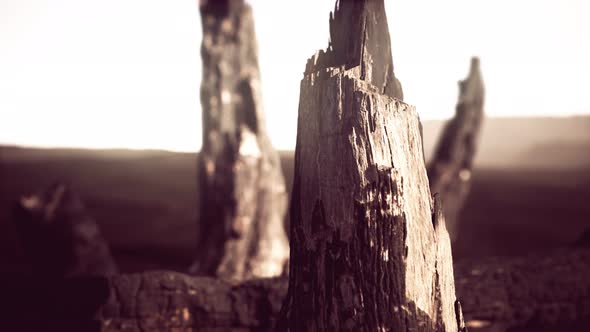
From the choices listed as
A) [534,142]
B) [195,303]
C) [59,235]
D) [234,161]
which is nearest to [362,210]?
[195,303]

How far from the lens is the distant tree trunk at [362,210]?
2061mm

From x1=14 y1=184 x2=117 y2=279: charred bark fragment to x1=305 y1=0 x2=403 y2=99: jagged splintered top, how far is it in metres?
3.90

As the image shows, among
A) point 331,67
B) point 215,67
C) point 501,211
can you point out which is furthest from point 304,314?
point 501,211

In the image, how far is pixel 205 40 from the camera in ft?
17.6

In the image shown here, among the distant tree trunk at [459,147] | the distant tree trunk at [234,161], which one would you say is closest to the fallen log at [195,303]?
the distant tree trunk at [234,161]

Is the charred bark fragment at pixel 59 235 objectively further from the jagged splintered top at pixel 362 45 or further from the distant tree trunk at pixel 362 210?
the jagged splintered top at pixel 362 45

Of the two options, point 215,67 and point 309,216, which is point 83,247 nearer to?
point 215,67

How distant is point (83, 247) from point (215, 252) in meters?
1.33

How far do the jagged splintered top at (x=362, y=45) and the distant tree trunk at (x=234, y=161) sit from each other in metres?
3.04

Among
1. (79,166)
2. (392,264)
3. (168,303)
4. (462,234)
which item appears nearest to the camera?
(392,264)

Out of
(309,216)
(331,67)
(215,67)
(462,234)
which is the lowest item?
(462,234)

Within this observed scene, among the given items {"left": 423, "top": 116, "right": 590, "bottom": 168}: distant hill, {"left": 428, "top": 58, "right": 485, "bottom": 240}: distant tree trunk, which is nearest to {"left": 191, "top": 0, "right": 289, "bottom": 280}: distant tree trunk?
{"left": 428, "top": 58, "right": 485, "bottom": 240}: distant tree trunk

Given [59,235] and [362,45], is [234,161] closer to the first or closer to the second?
[59,235]

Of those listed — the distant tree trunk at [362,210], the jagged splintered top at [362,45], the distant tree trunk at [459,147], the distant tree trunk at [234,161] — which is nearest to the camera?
the distant tree trunk at [362,210]
